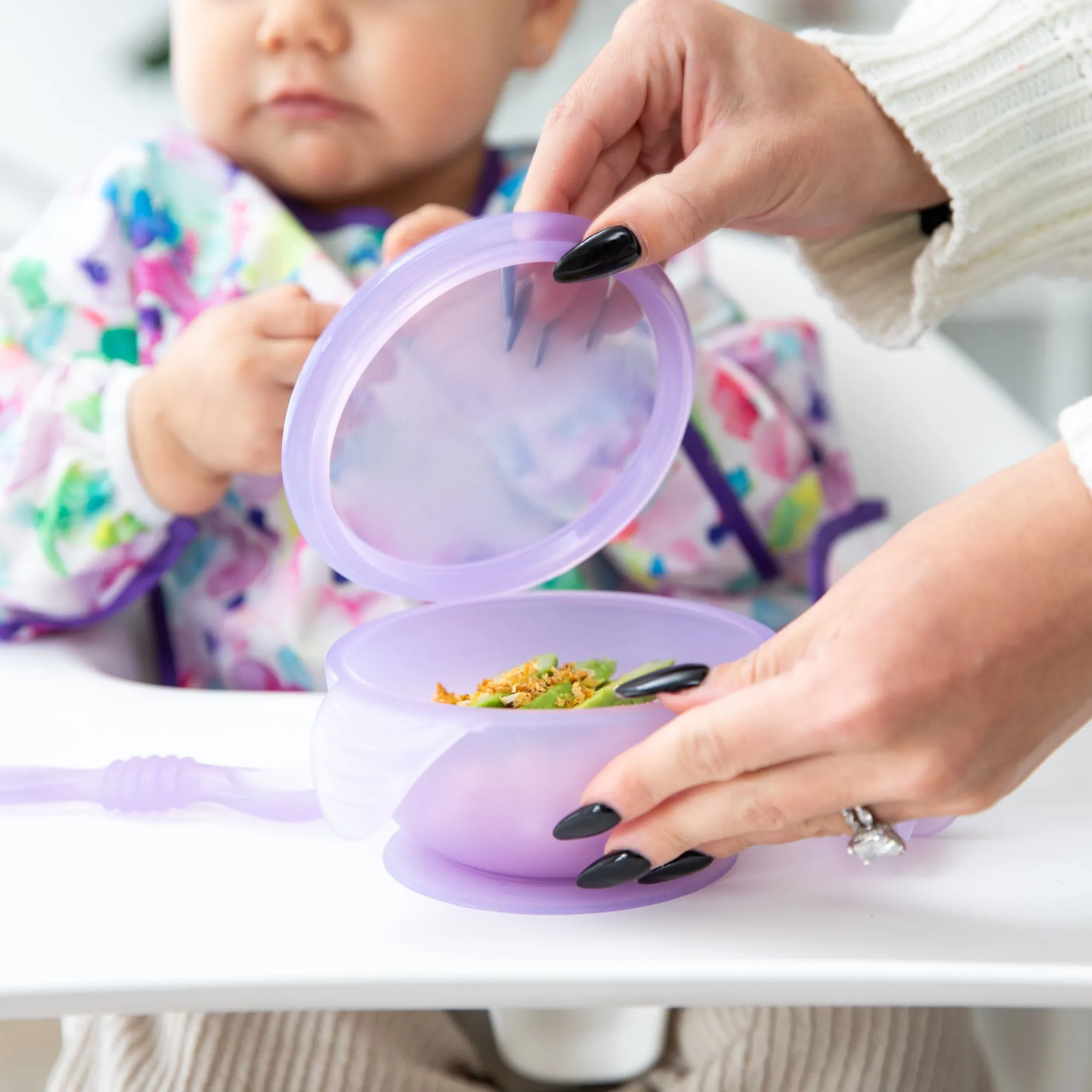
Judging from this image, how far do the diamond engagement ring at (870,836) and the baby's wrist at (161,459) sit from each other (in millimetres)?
459

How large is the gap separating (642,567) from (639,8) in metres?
0.41

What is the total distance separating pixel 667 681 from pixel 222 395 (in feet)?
1.19

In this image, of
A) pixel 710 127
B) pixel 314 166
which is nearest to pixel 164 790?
pixel 710 127

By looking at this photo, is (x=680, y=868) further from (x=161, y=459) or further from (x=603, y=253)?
(x=161, y=459)

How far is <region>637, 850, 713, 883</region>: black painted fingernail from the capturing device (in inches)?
18.1

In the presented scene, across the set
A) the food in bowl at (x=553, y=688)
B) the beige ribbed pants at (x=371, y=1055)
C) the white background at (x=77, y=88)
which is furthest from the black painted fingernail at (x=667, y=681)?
the white background at (x=77, y=88)

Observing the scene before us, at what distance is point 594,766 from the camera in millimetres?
453

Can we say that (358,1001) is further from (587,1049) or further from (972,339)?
(972,339)

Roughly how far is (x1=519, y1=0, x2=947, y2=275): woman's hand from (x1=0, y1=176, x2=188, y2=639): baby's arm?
0.35 metres

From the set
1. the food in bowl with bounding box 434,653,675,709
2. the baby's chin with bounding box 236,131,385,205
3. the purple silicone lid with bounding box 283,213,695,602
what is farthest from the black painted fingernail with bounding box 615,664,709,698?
the baby's chin with bounding box 236,131,385,205

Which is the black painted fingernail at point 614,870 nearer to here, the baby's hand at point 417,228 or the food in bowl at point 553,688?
the food in bowl at point 553,688

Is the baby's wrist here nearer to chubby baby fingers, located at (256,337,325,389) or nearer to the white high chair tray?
chubby baby fingers, located at (256,337,325,389)

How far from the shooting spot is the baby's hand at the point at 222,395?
27.9 inches

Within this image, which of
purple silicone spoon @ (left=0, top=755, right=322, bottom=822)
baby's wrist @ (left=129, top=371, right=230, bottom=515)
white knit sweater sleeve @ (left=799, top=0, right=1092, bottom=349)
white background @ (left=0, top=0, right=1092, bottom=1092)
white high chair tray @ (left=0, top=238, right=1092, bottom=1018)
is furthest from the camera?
white background @ (left=0, top=0, right=1092, bottom=1092)
